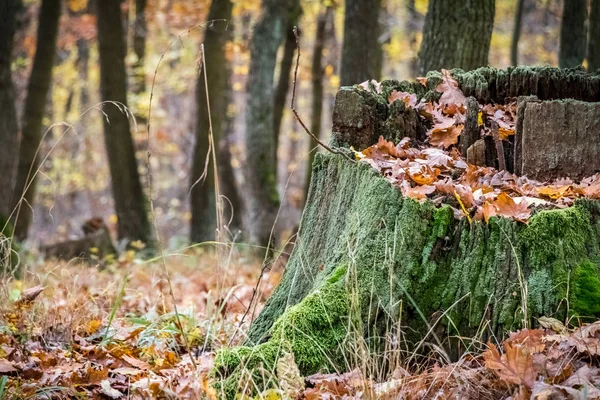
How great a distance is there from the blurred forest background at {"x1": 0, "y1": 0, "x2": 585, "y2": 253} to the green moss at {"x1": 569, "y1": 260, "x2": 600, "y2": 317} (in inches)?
60.0

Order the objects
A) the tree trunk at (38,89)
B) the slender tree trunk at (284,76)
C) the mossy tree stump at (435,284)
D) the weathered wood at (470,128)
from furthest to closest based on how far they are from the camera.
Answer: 1. the slender tree trunk at (284,76)
2. the tree trunk at (38,89)
3. the weathered wood at (470,128)
4. the mossy tree stump at (435,284)

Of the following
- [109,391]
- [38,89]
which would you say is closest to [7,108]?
[38,89]

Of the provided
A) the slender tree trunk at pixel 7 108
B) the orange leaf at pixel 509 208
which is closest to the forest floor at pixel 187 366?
the orange leaf at pixel 509 208

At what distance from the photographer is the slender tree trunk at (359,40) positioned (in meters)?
8.85

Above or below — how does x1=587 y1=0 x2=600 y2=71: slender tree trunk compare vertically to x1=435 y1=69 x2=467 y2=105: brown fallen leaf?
above

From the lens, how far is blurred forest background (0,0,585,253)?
10367 millimetres

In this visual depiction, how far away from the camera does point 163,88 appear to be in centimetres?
2252

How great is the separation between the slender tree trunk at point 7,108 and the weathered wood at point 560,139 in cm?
678

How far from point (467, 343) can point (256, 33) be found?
815 cm

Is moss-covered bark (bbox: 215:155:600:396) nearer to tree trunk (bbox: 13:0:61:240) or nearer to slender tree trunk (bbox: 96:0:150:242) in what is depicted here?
slender tree trunk (bbox: 96:0:150:242)

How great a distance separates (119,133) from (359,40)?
4312 millimetres

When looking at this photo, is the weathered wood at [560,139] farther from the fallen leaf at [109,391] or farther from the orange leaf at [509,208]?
the fallen leaf at [109,391]

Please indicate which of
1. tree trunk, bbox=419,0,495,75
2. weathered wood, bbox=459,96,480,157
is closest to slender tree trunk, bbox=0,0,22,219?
tree trunk, bbox=419,0,495,75

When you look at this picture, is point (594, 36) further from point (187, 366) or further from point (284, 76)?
point (187, 366)
